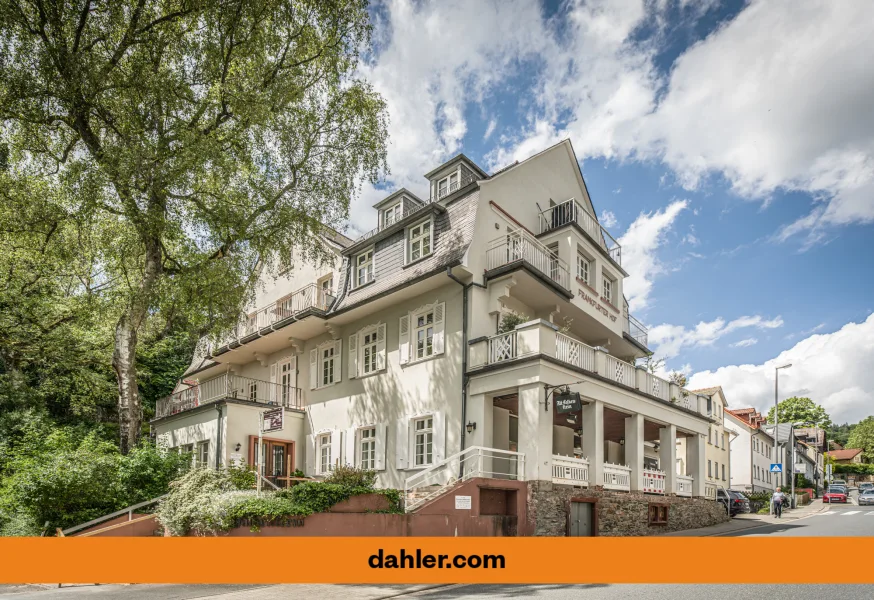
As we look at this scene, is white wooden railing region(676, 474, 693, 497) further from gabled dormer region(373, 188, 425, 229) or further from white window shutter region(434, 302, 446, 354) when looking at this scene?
→ gabled dormer region(373, 188, 425, 229)

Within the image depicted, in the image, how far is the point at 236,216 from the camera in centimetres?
1773

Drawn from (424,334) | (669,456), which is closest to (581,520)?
(669,456)

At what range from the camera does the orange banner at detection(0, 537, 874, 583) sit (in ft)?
33.4

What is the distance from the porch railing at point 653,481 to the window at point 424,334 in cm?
810

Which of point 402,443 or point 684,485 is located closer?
point 402,443

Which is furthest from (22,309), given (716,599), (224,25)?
(716,599)

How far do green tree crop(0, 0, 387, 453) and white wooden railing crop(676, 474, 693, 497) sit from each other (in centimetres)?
1500

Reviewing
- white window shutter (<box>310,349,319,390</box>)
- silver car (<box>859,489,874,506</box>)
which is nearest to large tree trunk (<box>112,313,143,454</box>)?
white window shutter (<box>310,349,319,390</box>)

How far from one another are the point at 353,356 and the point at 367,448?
3244 mm

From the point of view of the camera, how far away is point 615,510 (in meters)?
18.2

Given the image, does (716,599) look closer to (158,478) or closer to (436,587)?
(436,587)

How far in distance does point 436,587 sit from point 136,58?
47.9 ft

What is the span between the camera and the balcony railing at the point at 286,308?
23.7 m

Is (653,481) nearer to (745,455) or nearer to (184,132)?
(184,132)
